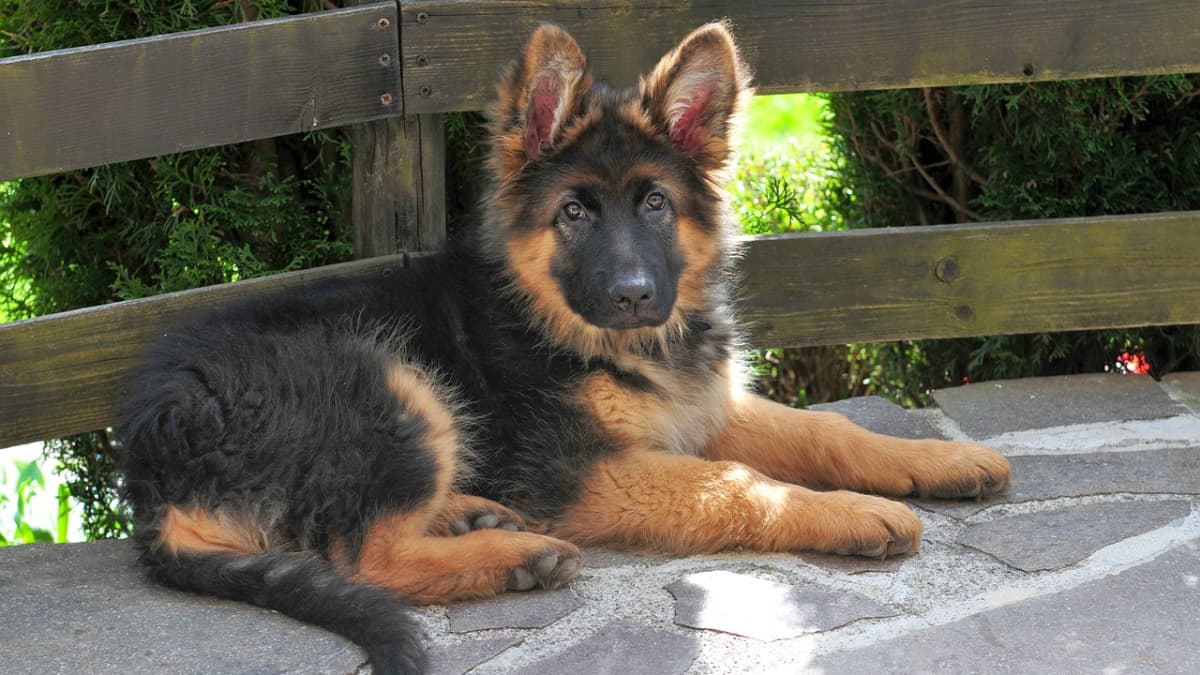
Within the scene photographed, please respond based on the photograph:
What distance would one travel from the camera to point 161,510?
4.11 metres

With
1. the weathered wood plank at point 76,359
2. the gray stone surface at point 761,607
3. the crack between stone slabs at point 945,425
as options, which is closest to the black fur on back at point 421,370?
the weathered wood plank at point 76,359

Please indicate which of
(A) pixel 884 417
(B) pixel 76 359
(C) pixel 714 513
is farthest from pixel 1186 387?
(B) pixel 76 359

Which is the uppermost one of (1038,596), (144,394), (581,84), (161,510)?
(581,84)

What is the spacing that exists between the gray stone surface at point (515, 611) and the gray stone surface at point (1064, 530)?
1400mm

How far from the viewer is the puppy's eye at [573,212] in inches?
187

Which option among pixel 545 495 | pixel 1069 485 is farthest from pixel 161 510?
pixel 1069 485

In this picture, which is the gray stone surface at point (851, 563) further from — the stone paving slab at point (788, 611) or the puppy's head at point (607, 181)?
the puppy's head at point (607, 181)

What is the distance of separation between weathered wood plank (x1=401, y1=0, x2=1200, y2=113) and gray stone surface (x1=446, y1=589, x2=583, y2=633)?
2177 millimetres

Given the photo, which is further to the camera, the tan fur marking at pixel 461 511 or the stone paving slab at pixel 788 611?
the tan fur marking at pixel 461 511

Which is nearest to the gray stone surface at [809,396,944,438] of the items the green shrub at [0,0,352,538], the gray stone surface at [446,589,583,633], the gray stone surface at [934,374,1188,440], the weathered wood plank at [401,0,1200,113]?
the gray stone surface at [934,374,1188,440]

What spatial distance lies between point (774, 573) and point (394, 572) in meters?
1.20

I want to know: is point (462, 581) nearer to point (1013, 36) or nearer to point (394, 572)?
point (394, 572)

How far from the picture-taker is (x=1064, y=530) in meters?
4.53

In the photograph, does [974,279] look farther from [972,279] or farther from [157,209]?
[157,209]
